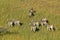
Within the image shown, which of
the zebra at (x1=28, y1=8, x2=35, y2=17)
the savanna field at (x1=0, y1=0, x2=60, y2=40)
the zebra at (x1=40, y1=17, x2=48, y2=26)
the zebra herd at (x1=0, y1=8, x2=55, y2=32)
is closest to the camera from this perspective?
the savanna field at (x1=0, y1=0, x2=60, y2=40)

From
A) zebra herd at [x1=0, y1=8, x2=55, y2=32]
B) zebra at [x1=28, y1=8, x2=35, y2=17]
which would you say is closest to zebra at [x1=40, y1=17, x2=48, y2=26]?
zebra herd at [x1=0, y1=8, x2=55, y2=32]

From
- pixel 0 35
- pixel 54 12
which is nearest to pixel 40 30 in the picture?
pixel 0 35

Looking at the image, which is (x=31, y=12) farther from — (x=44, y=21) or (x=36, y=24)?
(x=36, y=24)

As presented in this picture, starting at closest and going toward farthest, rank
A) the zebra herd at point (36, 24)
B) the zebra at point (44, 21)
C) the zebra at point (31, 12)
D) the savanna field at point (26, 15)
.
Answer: the savanna field at point (26, 15)
the zebra herd at point (36, 24)
the zebra at point (44, 21)
the zebra at point (31, 12)

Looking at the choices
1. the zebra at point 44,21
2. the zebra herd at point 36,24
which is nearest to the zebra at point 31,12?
the zebra herd at point 36,24

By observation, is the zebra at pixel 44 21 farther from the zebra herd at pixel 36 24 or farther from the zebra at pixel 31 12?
the zebra at pixel 31 12

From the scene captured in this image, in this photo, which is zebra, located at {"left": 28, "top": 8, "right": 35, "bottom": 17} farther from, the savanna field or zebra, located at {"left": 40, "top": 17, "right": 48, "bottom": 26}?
zebra, located at {"left": 40, "top": 17, "right": 48, "bottom": 26}

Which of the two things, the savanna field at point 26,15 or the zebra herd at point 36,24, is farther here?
the zebra herd at point 36,24

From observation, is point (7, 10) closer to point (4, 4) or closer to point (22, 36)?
point (4, 4)
